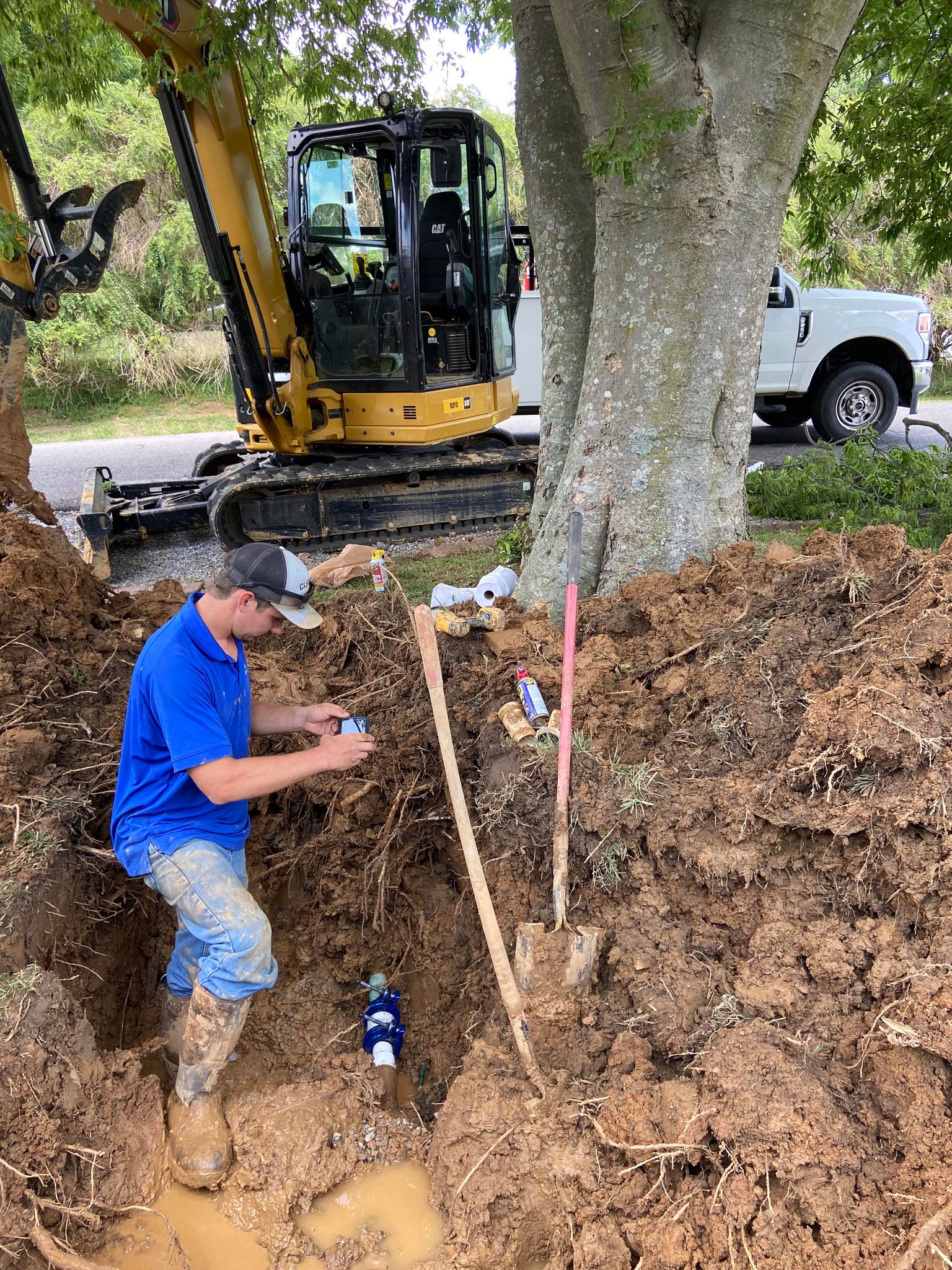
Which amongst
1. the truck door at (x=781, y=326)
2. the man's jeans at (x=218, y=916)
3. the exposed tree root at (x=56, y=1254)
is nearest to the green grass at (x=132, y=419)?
the truck door at (x=781, y=326)

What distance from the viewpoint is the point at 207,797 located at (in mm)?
2820

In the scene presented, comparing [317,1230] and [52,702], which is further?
[52,702]

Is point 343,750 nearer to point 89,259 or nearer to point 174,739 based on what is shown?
point 174,739

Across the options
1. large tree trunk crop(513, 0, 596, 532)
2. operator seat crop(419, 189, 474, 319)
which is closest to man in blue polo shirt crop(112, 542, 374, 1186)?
large tree trunk crop(513, 0, 596, 532)

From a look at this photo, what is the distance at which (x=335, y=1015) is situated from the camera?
11.6 feet

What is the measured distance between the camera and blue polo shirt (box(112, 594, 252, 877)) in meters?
2.64

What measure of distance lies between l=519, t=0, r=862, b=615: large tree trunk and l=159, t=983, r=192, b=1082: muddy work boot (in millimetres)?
2662

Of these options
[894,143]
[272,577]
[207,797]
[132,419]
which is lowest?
[132,419]

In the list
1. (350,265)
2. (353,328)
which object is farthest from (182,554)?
(350,265)

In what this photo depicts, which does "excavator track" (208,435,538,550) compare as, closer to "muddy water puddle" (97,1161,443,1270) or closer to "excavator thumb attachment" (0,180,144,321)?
"excavator thumb attachment" (0,180,144,321)

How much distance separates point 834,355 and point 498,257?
6.02m

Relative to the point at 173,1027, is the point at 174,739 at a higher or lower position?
higher

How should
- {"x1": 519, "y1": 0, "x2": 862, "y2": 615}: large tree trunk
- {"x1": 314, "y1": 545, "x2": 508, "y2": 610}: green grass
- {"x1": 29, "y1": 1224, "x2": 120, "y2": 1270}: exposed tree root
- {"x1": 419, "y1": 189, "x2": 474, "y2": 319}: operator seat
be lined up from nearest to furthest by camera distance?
{"x1": 29, "y1": 1224, "x2": 120, "y2": 1270}: exposed tree root < {"x1": 519, "y1": 0, "x2": 862, "y2": 615}: large tree trunk < {"x1": 314, "y1": 545, "x2": 508, "y2": 610}: green grass < {"x1": 419, "y1": 189, "x2": 474, "y2": 319}: operator seat

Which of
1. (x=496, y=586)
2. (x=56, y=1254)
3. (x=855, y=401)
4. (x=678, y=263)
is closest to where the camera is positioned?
(x=56, y=1254)
